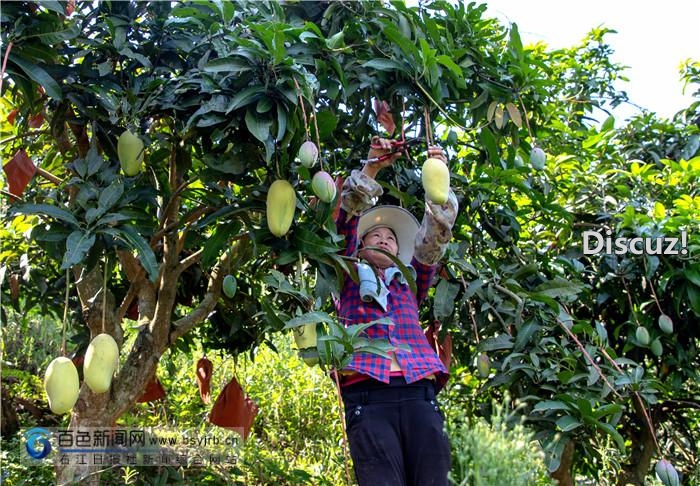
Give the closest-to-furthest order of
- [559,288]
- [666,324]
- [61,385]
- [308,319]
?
1. [308,319]
2. [61,385]
3. [559,288]
4. [666,324]

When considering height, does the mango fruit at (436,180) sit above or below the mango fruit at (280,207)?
above

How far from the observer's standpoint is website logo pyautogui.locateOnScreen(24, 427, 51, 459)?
3.14m

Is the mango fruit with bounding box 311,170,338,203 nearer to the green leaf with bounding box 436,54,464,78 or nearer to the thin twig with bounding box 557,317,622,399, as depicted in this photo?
the green leaf with bounding box 436,54,464,78

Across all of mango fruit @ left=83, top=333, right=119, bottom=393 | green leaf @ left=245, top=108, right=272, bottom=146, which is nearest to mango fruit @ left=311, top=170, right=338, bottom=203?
green leaf @ left=245, top=108, right=272, bottom=146

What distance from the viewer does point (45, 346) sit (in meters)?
4.33

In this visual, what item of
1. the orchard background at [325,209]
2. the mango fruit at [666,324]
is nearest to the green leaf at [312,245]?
the orchard background at [325,209]

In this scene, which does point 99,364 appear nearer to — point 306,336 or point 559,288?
point 306,336

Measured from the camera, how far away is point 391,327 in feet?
6.77

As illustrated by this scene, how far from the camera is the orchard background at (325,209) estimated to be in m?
1.73

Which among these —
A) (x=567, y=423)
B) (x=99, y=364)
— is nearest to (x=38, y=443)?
(x=99, y=364)

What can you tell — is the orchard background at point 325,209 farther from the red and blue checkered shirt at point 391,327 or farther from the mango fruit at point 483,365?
the red and blue checkered shirt at point 391,327

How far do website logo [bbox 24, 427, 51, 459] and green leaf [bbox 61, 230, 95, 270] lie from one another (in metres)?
1.87

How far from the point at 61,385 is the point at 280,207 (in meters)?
0.65

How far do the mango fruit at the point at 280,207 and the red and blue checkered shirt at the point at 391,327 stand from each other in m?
0.36
